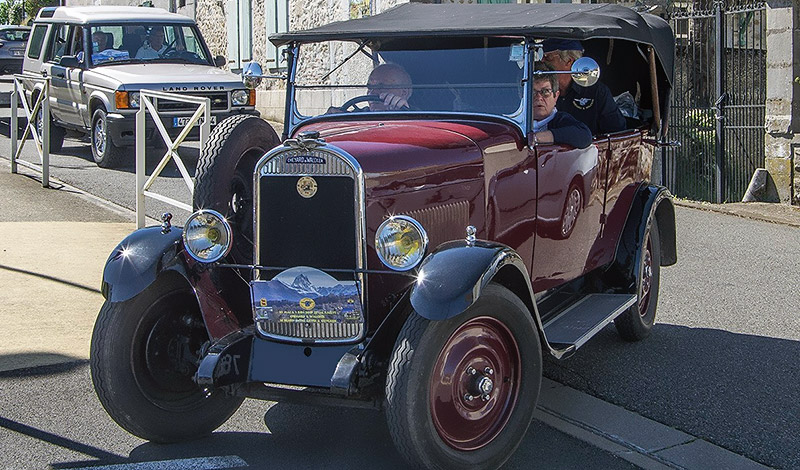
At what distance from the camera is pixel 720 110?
12.6 meters

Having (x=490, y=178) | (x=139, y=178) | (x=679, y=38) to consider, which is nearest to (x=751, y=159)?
(x=679, y=38)

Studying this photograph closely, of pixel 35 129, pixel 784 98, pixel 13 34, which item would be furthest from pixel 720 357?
pixel 13 34

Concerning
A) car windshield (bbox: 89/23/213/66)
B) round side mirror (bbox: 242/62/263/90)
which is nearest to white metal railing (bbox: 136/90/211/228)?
round side mirror (bbox: 242/62/263/90)

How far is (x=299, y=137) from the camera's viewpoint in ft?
13.8

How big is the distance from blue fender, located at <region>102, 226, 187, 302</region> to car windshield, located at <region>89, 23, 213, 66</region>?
10.00 metres

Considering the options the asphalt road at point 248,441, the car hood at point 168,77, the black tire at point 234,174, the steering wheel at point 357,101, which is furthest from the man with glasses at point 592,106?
the car hood at point 168,77

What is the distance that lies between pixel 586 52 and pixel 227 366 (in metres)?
3.84

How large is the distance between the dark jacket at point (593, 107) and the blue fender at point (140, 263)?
254 cm

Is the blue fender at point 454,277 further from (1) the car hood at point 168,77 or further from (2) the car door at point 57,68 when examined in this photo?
(2) the car door at point 57,68

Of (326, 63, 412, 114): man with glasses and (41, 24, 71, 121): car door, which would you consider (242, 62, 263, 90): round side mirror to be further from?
(41, 24, 71, 121): car door

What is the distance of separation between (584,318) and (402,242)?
1610mm

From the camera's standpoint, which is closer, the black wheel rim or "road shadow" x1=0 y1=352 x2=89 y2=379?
the black wheel rim

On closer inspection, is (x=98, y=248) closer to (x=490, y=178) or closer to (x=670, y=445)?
(x=490, y=178)

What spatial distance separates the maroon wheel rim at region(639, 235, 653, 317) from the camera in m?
Answer: 6.25
